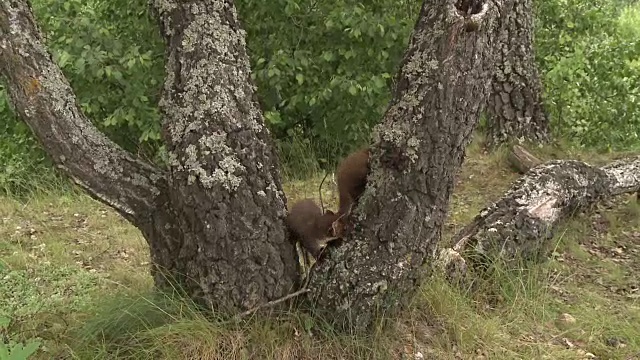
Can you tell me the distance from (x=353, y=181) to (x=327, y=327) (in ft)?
1.86

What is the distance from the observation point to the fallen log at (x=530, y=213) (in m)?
3.31

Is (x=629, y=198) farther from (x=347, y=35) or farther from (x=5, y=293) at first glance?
(x=5, y=293)

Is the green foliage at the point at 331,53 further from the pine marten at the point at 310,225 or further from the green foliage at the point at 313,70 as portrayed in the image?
the pine marten at the point at 310,225

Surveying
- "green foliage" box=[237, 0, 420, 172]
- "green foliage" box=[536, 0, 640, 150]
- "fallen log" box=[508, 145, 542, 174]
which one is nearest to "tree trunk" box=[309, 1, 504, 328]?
"fallen log" box=[508, 145, 542, 174]

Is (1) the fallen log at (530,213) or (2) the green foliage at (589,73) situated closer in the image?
(1) the fallen log at (530,213)

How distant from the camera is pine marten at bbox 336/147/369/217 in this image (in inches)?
103

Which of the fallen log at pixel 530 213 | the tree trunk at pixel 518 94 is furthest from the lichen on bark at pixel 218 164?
the tree trunk at pixel 518 94

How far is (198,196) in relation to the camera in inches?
95.6

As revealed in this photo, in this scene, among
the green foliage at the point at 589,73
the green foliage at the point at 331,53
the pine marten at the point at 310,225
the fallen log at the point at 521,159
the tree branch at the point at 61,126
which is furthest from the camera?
the green foliage at the point at 589,73

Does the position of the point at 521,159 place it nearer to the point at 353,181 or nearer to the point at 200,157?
the point at 353,181

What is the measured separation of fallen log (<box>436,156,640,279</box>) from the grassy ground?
0.43 feet

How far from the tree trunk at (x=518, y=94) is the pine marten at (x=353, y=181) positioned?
284 centimetres

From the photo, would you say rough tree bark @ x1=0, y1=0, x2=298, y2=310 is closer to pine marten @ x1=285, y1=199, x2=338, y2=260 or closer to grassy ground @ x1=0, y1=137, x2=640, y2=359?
pine marten @ x1=285, y1=199, x2=338, y2=260

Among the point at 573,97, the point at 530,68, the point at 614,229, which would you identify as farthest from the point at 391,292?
the point at 573,97
